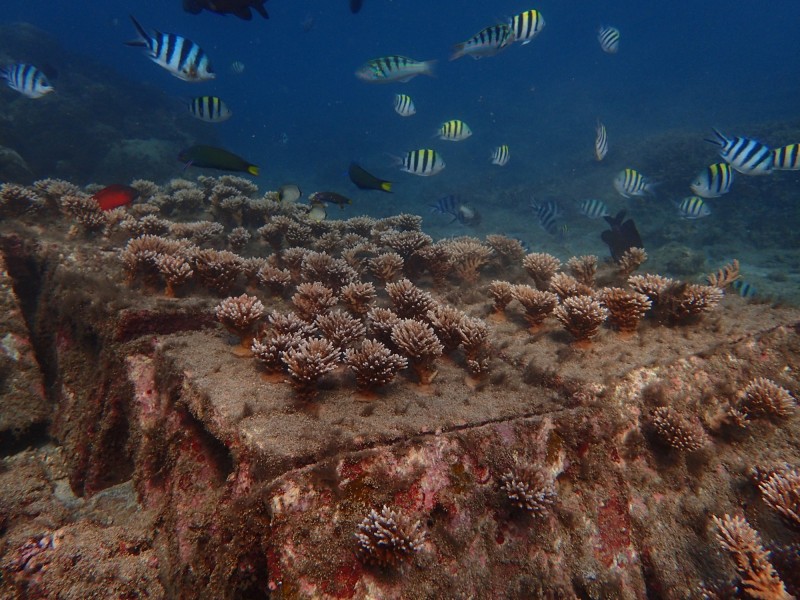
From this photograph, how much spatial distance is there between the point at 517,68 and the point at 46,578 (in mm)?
112028

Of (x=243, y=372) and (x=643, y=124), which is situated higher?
(x=643, y=124)

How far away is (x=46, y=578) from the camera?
9.11 feet

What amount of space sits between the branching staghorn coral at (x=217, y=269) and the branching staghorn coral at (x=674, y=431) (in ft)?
16.5

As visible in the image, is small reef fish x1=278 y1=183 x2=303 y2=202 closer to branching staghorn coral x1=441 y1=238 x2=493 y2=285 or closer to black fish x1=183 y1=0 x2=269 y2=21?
black fish x1=183 y1=0 x2=269 y2=21

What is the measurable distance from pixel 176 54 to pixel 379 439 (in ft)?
19.8

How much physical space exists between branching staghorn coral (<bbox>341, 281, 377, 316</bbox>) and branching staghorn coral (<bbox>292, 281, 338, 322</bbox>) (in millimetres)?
258

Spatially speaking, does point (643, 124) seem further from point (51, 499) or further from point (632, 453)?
point (51, 499)

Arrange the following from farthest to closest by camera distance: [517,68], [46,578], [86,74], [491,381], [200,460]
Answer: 1. [517,68]
2. [86,74]
3. [491,381]
4. [200,460]
5. [46,578]

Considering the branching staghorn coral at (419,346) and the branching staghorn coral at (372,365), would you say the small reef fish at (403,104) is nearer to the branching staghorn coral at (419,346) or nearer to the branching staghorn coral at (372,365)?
the branching staghorn coral at (419,346)

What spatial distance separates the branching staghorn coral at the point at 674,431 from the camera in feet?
11.2

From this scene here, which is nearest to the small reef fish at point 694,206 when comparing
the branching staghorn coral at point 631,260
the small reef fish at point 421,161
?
the branching staghorn coral at point 631,260

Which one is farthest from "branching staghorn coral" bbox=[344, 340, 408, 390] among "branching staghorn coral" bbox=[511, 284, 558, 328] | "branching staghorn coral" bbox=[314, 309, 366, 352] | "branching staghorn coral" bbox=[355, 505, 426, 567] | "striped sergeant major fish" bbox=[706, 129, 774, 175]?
"striped sergeant major fish" bbox=[706, 129, 774, 175]

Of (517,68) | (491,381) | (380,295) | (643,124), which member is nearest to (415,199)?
(380,295)

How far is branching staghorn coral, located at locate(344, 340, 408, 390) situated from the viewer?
10.6 feet
